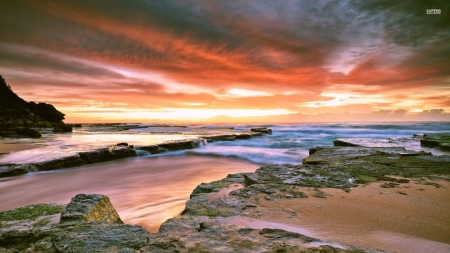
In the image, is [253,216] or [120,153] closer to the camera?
[253,216]

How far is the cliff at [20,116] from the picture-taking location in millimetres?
22609

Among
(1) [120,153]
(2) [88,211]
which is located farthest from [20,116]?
(2) [88,211]

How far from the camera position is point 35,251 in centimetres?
201

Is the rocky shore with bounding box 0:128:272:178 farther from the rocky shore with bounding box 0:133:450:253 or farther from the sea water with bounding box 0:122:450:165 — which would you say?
the rocky shore with bounding box 0:133:450:253

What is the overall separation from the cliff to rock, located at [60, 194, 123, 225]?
2365cm

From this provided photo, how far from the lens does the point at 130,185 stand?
270 inches

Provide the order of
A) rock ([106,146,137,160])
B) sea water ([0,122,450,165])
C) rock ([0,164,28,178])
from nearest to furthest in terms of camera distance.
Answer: rock ([0,164,28,178]) → rock ([106,146,137,160]) → sea water ([0,122,450,165])

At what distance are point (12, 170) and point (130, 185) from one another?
14.3ft

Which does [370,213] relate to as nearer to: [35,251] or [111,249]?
[111,249]

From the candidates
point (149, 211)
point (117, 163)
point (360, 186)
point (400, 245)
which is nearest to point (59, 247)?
point (149, 211)

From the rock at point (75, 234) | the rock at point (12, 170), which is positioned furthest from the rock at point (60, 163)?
the rock at point (75, 234)

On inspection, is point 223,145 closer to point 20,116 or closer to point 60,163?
point 60,163

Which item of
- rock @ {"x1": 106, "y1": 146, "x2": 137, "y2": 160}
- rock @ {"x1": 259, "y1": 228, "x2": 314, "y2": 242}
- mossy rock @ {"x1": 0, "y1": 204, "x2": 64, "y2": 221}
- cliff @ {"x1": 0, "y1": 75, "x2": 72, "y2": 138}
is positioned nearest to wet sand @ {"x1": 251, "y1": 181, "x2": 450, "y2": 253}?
rock @ {"x1": 259, "y1": 228, "x2": 314, "y2": 242}

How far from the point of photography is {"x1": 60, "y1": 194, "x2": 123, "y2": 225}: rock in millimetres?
2639
